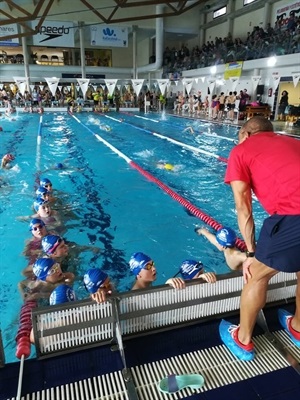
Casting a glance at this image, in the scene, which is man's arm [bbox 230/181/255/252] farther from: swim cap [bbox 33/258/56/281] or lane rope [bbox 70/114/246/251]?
lane rope [bbox 70/114/246/251]

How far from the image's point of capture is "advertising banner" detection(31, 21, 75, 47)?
24219mm

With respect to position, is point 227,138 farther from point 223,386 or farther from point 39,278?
point 223,386

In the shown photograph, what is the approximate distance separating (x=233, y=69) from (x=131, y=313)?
20135 mm

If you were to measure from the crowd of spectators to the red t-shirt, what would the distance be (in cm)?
1627

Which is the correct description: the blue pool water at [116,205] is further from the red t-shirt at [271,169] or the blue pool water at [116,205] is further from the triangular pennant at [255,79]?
the triangular pennant at [255,79]

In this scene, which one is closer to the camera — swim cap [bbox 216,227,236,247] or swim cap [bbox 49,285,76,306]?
swim cap [bbox 49,285,76,306]

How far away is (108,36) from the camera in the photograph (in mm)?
25781

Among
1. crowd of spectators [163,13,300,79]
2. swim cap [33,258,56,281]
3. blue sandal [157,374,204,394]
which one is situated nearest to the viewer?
blue sandal [157,374,204,394]

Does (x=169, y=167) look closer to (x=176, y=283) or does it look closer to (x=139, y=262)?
(x=139, y=262)

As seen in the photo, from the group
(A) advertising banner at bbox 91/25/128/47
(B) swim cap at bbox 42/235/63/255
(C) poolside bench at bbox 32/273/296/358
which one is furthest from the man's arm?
(A) advertising banner at bbox 91/25/128/47

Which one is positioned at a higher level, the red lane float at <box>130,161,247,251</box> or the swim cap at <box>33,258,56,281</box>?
the swim cap at <box>33,258,56,281</box>

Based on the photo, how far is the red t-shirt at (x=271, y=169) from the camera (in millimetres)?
1624

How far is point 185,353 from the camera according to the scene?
2004 millimetres

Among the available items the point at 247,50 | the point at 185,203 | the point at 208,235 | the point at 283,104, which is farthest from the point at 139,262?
the point at 247,50
